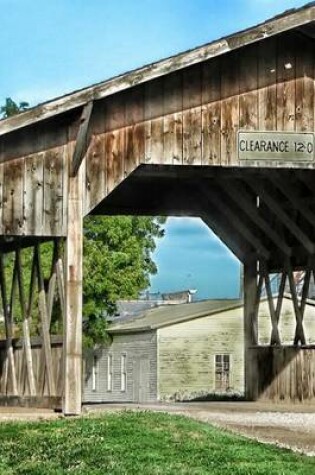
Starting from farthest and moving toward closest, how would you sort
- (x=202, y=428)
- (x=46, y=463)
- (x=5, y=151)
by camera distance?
1. (x=5, y=151)
2. (x=202, y=428)
3. (x=46, y=463)

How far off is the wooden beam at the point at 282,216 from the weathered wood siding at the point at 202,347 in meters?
22.2

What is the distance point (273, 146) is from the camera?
61.3 feet

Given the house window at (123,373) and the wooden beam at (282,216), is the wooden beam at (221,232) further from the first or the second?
the house window at (123,373)

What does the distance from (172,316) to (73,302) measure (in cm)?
2963

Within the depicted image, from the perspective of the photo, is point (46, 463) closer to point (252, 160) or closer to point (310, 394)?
point (252, 160)

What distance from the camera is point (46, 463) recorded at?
11727mm

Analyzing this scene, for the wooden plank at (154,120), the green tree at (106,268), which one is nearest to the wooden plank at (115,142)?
the wooden plank at (154,120)

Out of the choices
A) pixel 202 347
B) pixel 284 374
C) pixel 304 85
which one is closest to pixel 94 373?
pixel 202 347

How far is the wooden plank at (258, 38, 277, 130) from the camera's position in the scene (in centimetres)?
1877

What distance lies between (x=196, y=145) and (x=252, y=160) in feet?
3.08

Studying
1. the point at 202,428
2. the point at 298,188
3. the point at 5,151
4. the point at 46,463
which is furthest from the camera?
the point at 298,188

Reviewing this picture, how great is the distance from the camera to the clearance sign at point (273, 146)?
61.1ft

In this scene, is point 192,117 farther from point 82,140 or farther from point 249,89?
point 82,140

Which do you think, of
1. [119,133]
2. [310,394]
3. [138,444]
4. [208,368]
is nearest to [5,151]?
[119,133]
